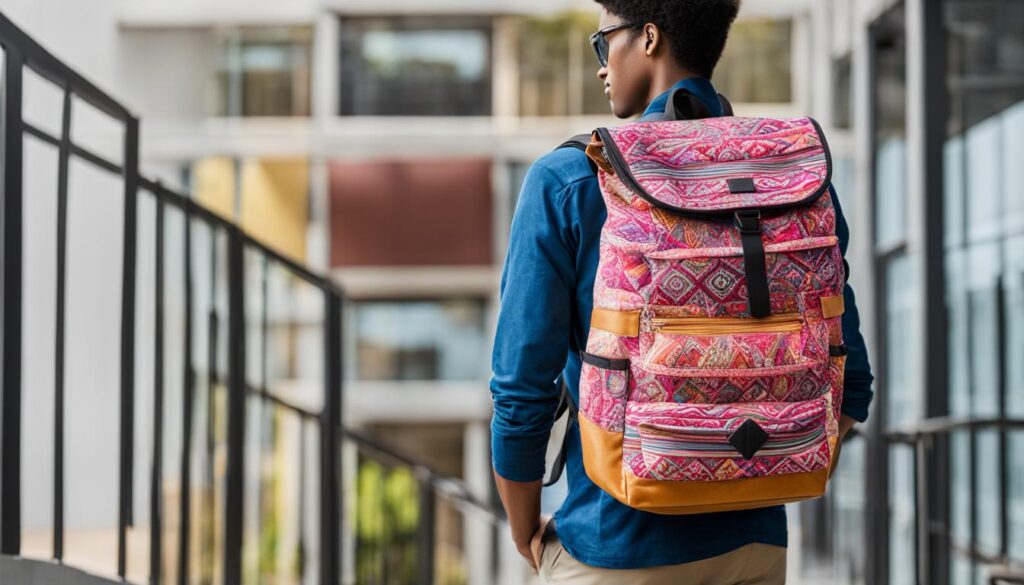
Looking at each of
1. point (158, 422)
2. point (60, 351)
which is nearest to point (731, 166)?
point (60, 351)

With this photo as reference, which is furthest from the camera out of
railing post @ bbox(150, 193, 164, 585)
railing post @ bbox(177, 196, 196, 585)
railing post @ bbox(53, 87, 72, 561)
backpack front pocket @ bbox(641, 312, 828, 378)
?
railing post @ bbox(177, 196, 196, 585)

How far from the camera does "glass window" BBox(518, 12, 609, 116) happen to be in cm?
1678

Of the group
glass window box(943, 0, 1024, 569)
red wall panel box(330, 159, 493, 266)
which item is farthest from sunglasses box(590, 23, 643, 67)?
red wall panel box(330, 159, 493, 266)

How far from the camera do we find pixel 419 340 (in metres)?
17.0

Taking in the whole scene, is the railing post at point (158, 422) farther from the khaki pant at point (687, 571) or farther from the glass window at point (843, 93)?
the glass window at point (843, 93)

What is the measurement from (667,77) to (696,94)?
0.15 feet

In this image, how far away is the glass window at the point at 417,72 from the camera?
671 inches

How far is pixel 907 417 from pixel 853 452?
4.47ft

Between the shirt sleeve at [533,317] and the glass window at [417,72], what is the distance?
15589 mm

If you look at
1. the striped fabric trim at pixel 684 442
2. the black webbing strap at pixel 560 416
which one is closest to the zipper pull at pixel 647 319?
the striped fabric trim at pixel 684 442

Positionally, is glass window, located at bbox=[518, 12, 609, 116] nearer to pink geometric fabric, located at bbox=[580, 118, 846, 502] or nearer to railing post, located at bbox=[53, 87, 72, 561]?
railing post, located at bbox=[53, 87, 72, 561]

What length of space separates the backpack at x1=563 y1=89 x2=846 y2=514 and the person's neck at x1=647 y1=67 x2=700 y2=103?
15 centimetres

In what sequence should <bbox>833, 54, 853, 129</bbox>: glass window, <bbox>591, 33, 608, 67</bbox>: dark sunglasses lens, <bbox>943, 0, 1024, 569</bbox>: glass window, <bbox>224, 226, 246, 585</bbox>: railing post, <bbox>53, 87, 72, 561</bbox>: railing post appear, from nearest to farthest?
<bbox>591, 33, 608, 67</bbox>: dark sunglasses lens → <bbox>53, 87, 72, 561</bbox>: railing post → <bbox>224, 226, 246, 585</bbox>: railing post → <bbox>943, 0, 1024, 569</bbox>: glass window → <bbox>833, 54, 853, 129</bbox>: glass window

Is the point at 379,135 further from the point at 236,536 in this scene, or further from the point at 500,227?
the point at 236,536
